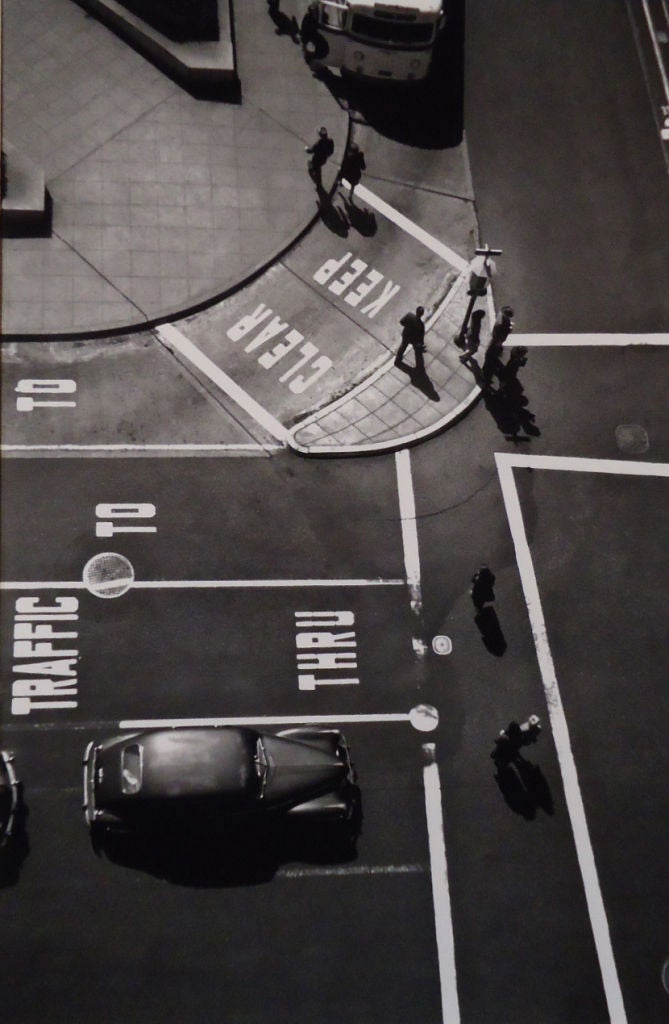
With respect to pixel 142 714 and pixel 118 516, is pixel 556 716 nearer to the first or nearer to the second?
pixel 142 714

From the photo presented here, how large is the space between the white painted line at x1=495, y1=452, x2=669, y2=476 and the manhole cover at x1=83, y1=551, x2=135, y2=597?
8166mm

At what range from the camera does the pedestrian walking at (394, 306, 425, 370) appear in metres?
21.9

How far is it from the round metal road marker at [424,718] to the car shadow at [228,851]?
254 centimetres

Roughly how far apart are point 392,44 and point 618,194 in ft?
22.2

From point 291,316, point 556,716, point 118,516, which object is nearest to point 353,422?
point 291,316

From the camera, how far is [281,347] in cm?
2284

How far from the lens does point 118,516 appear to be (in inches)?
811

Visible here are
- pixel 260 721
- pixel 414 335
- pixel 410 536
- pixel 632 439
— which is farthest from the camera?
pixel 632 439

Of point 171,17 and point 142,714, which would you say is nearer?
point 142,714

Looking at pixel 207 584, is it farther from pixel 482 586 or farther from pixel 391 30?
pixel 391 30

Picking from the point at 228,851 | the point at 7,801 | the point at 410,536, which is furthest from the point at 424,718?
the point at 7,801

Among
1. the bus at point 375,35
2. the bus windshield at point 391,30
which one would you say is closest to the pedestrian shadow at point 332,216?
the bus at point 375,35

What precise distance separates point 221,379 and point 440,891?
37.4 ft

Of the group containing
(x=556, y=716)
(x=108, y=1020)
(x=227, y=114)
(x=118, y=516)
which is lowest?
(x=108, y=1020)
